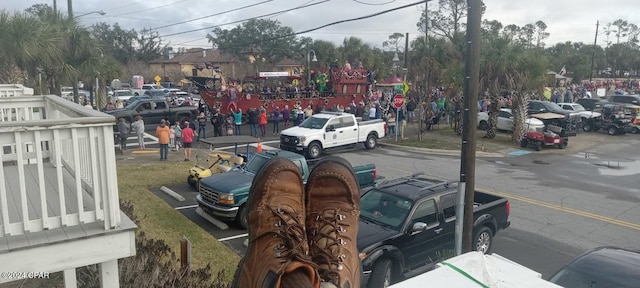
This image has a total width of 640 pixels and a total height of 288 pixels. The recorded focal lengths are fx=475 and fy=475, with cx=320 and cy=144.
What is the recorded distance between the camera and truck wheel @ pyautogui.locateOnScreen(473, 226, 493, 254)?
842 cm

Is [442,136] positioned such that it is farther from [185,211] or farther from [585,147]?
[185,211]

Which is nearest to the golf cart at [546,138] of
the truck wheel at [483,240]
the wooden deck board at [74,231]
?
the truck wheel at [483,240]

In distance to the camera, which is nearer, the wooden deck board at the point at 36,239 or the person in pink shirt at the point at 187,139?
the wooden deck board at the point at 36,239

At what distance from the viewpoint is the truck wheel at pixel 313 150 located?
1902cm

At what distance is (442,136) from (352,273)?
22985 millimetres

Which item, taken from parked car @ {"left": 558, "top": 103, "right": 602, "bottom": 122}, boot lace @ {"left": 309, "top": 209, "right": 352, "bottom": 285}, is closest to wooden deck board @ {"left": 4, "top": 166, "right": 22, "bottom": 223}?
boot lace @ {"left": 309, "top": 209, "right": 352, "bottom": 285}

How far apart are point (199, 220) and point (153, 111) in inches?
631

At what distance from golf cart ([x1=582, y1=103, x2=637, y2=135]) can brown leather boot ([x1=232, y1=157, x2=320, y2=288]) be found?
2880 centimetres

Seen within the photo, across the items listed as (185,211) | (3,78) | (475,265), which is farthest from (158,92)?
(475,265)

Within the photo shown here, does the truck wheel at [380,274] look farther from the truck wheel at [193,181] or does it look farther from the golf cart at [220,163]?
the truck wheel at [193,181]

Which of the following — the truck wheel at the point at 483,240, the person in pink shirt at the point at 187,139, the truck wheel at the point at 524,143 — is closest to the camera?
the truck wheel at the point at 483,240

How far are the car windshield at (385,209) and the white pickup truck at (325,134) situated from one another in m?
10.6

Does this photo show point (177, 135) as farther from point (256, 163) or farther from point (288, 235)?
point (288, 235)

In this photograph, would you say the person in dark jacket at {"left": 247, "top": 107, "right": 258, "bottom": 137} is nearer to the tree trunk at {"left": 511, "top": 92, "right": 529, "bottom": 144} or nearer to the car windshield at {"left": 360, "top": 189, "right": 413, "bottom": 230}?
the tree trunk at {"left": 511, "top": 92, "right": 529, "bottom": 144}
